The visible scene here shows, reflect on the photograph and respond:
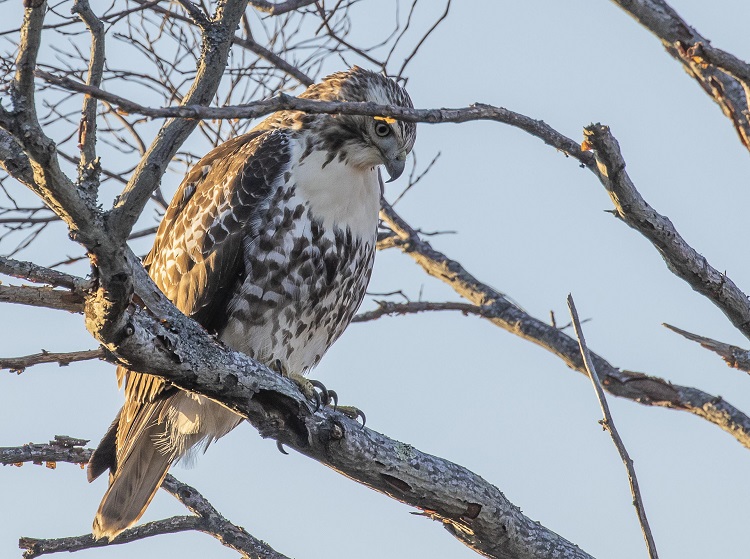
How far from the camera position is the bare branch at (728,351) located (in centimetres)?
380

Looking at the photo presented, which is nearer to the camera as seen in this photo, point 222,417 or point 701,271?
point 701,271

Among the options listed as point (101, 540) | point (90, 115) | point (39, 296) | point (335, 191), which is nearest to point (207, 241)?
point (335, 191)

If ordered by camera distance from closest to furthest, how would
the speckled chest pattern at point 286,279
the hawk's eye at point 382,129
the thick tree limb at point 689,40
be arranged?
the thick tree limb at point 689,40 → the speckled chest pattern at point 286,279 → the hawk's eye at point 382,129

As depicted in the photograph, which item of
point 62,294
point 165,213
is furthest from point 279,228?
point 62,294

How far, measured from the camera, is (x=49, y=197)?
2.69 m

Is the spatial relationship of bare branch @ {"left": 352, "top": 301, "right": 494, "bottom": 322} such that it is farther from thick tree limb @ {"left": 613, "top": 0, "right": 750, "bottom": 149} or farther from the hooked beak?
thick tree limb @ {"left": 613, "top": 0, "right": 750, "bottom": 149}

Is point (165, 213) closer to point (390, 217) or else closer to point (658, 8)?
point (390, 217)


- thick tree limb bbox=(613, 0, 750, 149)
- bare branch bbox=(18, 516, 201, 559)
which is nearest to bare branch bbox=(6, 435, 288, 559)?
bare branch bbox=(18, 516, 201, 559)

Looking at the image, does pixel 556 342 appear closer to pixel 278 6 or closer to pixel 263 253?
pixel 263 253

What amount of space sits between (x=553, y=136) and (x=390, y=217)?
2357mm

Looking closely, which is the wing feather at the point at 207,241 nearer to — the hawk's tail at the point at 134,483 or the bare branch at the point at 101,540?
the hawk's tail at the point at 134,483

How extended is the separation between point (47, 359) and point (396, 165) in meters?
1.75

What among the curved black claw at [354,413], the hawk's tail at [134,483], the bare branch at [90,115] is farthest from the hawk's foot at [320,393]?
the bare branch at [90,115]

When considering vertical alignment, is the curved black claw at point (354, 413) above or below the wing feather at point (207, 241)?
below
